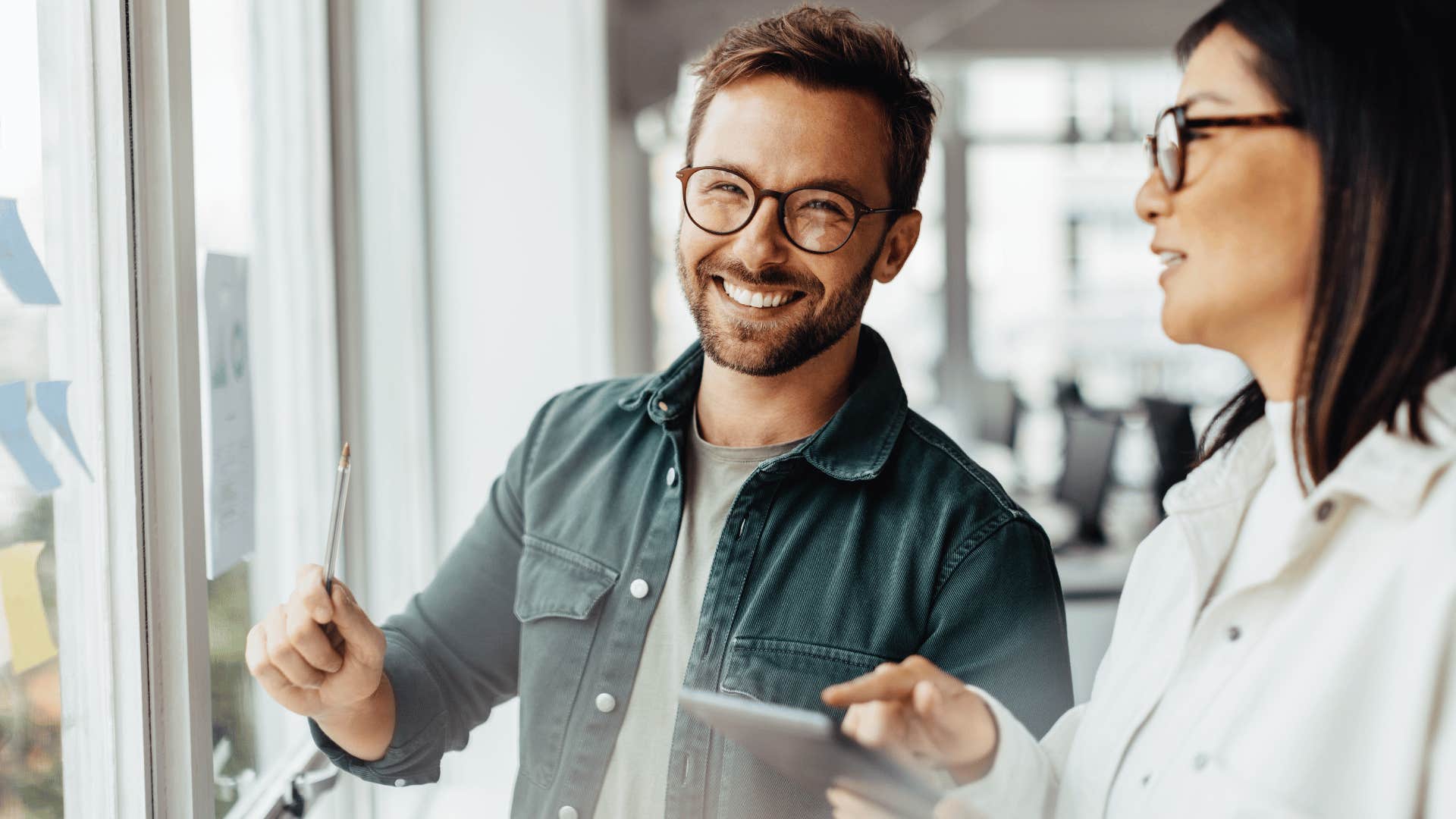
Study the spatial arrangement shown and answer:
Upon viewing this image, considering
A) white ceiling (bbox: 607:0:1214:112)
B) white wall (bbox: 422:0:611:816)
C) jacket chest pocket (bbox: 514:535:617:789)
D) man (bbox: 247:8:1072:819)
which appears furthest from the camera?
white ceiling (bbox: 607:0:1214:112)

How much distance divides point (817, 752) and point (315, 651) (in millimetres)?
536

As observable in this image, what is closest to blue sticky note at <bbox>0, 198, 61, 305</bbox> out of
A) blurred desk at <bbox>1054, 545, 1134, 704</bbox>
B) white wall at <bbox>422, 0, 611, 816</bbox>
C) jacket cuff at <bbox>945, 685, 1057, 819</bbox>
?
jacket cuff at <bbox>945, 685, 1057, 819</bbox>

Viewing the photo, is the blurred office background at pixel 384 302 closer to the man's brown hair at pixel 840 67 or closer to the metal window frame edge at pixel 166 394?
the metal window frame edge at pixel 166 394

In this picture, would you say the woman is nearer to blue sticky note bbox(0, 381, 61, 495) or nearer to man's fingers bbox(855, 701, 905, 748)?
man's fingers bbox(855, 701, 905, 748)

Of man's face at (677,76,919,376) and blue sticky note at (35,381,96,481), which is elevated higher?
man's face at (677,76,919,376)

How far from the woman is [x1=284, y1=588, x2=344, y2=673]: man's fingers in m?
0.52

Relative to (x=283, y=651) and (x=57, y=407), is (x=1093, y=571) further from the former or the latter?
(x=57, y=407)

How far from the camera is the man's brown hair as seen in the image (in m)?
1.32

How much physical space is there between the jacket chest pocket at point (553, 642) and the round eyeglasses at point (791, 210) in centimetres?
43

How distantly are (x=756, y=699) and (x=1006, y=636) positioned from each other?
0.89 ft

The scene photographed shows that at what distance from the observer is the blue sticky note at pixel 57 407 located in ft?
3.37

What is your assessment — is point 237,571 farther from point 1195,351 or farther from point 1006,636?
point 1195,351

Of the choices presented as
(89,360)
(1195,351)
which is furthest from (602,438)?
(1195,351)

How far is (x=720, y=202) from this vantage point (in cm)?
134
